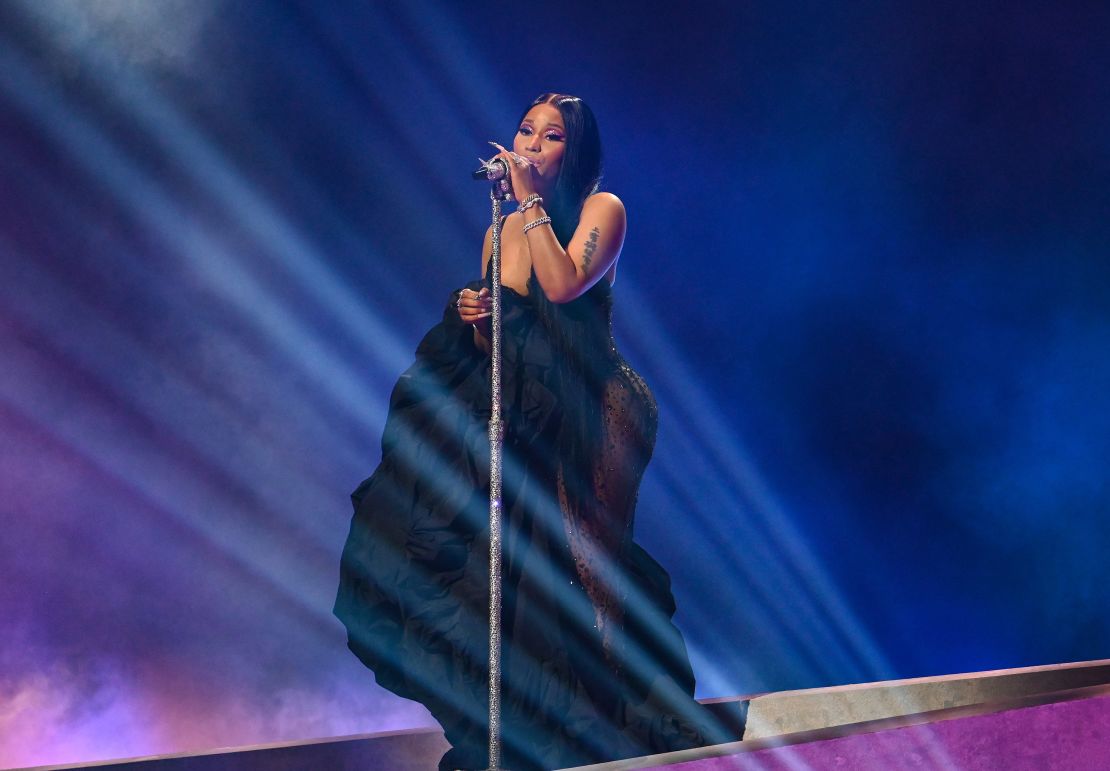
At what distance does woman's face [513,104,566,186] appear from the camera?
2182 millimetres

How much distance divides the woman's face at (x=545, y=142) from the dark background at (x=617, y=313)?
115 centimetres

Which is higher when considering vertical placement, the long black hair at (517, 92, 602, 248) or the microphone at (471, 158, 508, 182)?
the microphone at (471, 158, 508, 182)

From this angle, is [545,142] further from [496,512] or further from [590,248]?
[496,512]

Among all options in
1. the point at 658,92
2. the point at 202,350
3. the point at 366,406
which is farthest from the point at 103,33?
the point at 658,92

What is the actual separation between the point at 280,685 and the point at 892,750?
225 cm

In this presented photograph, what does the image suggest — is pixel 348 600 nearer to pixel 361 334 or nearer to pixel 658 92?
pixel 361 334

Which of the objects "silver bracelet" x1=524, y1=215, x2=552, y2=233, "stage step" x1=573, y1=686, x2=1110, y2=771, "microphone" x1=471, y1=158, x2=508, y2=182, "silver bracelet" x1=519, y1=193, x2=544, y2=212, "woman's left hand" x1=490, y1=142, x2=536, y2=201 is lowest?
"stage step" x1=573, y1=686, x2=1110, y2=771

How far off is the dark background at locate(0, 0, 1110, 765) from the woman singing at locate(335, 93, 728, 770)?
3.79 feet

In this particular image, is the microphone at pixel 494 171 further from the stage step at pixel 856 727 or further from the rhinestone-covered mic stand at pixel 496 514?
the stage step at pixel 856 727

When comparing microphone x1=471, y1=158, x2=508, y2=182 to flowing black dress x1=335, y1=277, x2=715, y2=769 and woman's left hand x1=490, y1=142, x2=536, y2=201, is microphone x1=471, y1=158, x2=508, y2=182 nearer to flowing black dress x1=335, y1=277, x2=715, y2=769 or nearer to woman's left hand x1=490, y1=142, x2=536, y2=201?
woman's left hand x1=490, y1=142, x2=536, y2=201

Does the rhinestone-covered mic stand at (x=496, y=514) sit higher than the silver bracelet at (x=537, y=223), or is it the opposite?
the silver bracelet at (x=537, y=223)

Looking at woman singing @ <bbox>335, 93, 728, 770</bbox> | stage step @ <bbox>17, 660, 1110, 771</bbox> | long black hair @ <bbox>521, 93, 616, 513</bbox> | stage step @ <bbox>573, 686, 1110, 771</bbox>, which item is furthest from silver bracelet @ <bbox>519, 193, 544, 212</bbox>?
stage step @ <bbox>573, 686, 1110, 771</bbox>

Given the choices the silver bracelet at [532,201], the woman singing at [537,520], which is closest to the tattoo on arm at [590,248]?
the woman singing at [537,520]

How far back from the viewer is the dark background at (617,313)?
9.72 feet
